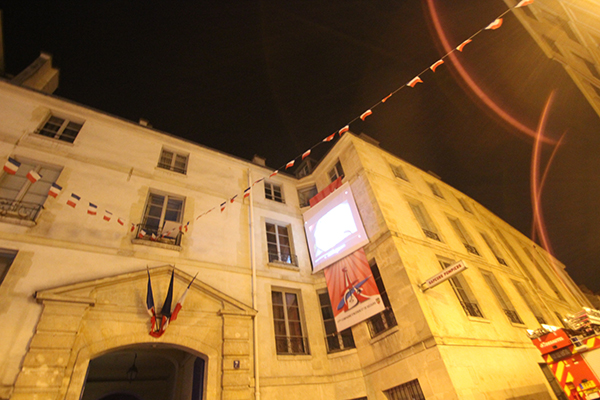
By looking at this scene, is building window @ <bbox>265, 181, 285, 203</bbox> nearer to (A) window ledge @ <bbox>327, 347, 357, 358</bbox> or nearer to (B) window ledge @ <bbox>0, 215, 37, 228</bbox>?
(A) window ledge @ <bbox>327, 347, 357, 358</bbox>

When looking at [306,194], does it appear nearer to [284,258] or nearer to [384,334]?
[284,258]

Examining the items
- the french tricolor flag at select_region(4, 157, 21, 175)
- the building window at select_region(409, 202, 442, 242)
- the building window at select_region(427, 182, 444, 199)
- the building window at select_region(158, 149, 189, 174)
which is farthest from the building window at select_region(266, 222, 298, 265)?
the building window at select_region(427, 182, 444, 199)

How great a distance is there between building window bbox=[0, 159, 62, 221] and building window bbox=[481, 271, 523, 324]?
13.2 meters

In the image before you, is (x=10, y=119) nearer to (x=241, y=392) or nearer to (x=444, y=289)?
(x=241, y=392)

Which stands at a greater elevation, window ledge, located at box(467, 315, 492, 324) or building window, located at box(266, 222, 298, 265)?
building window, located at box(266, 222, 298, 265)

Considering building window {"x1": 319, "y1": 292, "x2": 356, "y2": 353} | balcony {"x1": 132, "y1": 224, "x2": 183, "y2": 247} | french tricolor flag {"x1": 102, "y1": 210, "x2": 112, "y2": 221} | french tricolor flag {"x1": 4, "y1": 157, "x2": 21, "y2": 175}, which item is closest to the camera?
french tricolor flag {"x1": 4, "y1": 157, "x2": 21, "y2": 175}

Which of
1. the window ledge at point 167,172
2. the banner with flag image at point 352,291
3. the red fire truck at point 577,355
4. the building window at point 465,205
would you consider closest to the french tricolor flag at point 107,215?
the window ledge at point 167,172

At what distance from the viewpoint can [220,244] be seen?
8.23m

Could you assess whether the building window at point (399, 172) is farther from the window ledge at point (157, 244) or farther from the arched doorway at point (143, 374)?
the arched doorway at point (143, 374)

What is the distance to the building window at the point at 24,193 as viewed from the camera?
20.0ft

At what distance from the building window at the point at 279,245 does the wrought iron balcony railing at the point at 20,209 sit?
19.2 feet

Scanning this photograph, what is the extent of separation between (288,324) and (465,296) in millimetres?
5287

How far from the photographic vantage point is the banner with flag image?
293 inches

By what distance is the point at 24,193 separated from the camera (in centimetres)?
652
